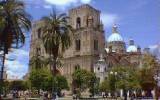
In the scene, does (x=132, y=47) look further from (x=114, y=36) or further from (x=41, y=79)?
(x=41, y=79)

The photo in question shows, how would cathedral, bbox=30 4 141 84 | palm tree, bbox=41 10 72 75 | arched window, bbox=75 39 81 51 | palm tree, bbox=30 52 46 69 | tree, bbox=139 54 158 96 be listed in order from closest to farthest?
palm tree, bbox=41 10 72 75 < tree, bbox=139 54 158 96 < palm tree, bbox=30 52 46 69 < cathedral, bbox=30 4 141 84 < arched window, bbox=75 39 81 51

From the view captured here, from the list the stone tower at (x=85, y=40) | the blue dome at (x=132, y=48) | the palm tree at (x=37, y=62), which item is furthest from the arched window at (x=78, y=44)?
the blue dome at (x=132, y=48)

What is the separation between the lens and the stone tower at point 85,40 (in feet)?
325

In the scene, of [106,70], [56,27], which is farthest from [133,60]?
[56,27]

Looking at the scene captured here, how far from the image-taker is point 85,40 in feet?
329

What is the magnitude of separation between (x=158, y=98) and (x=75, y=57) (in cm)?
8431

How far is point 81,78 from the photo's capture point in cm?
8181

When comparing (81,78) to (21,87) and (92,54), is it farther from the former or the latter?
(21,87)

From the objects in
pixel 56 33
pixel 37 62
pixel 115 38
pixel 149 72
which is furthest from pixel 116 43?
pixel 56 33

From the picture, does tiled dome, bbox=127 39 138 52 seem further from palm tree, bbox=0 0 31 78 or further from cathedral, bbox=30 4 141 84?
palm tree, bbox=0 0 31 78

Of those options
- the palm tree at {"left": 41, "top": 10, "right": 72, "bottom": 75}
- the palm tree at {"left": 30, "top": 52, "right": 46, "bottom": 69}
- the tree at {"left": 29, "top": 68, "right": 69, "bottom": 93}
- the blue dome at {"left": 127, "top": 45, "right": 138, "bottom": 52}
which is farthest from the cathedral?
the palm tree at {"left": 41, "top": 10, "right": 72, "bottom": 75}

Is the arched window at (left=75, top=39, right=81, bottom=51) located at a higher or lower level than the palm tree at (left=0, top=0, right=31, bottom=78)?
higher

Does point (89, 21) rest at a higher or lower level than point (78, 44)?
higher

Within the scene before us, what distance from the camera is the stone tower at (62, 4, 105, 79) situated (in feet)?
325
